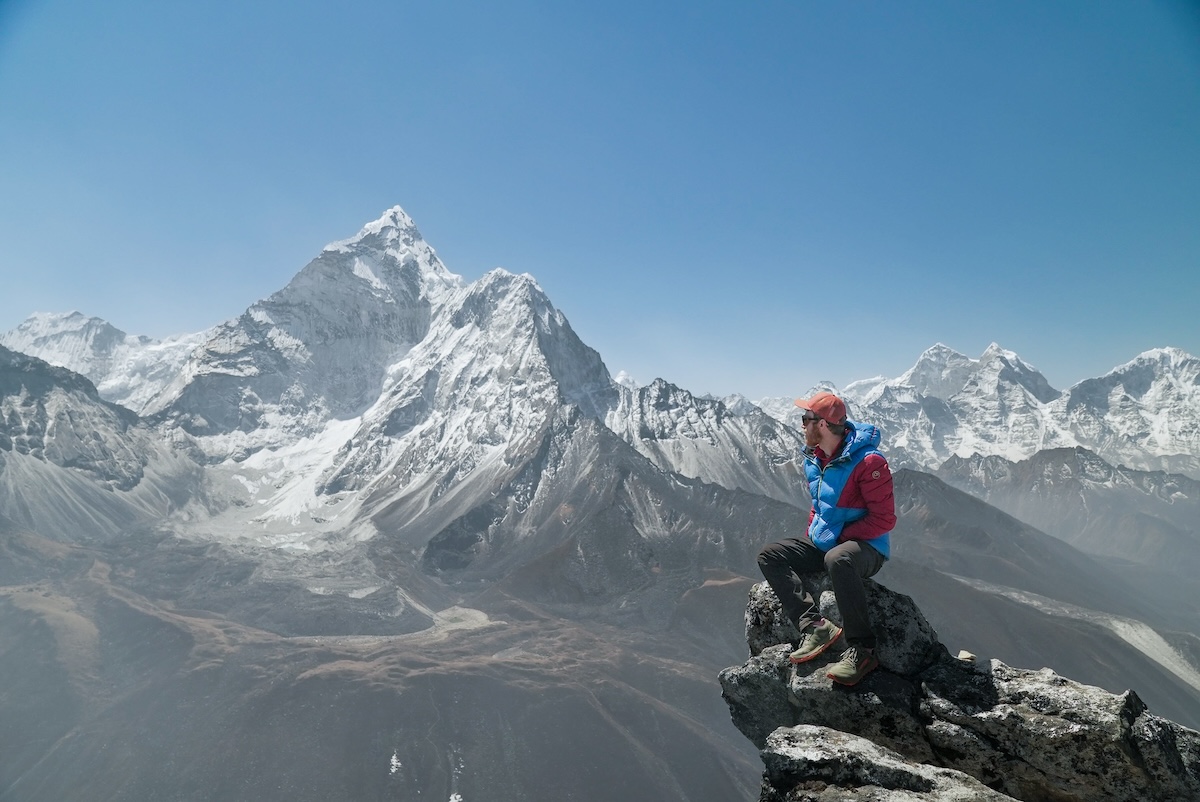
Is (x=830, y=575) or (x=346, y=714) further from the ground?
(x=830, y=575)

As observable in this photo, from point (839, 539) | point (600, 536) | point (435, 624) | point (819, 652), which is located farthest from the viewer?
point (600, 536)

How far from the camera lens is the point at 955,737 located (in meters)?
7.24

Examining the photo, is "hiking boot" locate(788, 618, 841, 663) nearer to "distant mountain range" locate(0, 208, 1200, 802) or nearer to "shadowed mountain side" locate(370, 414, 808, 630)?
"distant mountain range" locate(0, 208, 1200, 802)

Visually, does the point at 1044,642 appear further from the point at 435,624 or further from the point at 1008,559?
the point at 435,624

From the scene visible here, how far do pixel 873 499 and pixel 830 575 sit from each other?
1.18 m

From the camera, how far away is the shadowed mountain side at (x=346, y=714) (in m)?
62.1

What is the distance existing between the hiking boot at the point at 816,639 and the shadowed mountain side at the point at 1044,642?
327 feet

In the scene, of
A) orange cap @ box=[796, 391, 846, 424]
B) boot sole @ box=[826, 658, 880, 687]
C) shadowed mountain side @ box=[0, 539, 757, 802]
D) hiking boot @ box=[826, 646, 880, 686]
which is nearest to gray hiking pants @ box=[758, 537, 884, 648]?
hiking boot @ box=[826, 646, 880, 686]

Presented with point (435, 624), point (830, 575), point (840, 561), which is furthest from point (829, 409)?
point (435, 624)

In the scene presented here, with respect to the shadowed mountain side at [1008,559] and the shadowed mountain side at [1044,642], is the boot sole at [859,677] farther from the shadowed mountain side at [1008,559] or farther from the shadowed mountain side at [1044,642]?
the shadowed mountain side at [1008,559]

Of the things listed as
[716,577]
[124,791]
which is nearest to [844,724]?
[124,791]

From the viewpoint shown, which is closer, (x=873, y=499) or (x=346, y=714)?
(x=873, y=499)

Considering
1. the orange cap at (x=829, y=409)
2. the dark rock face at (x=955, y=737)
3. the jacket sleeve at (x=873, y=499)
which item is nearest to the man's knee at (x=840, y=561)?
the jacket sleeve at (x=873, y=499)

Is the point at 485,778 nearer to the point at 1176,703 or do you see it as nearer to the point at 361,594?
the point at 361,594
